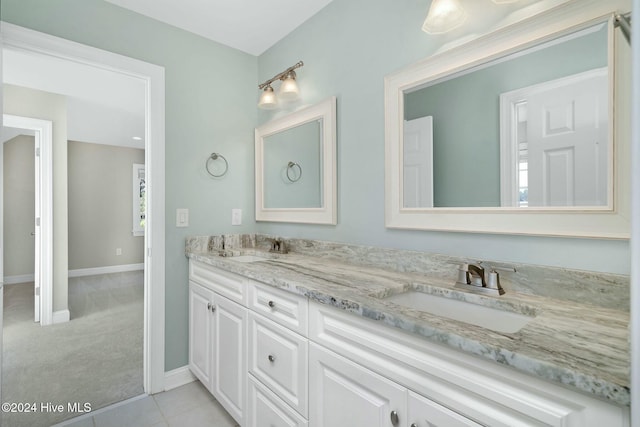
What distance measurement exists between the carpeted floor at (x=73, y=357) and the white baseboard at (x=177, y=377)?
181 mm

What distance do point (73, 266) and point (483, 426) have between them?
21.8 ft

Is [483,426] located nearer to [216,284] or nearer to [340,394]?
[340,394]

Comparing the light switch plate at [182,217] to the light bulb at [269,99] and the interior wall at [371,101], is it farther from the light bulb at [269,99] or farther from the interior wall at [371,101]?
the light bulb at [269,99]

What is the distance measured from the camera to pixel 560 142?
3.43ft

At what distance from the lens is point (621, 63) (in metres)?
0.93

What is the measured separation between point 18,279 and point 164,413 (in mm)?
4869

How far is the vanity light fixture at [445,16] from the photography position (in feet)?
4.00

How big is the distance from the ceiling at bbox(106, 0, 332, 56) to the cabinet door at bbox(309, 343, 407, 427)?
6.33 feet

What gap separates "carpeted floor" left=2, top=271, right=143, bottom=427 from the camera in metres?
1.93

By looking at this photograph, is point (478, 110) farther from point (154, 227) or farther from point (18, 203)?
point (18, 203)

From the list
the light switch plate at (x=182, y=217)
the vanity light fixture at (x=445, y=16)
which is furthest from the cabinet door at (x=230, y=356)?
the vanity light fixture at (x=445, y=16)

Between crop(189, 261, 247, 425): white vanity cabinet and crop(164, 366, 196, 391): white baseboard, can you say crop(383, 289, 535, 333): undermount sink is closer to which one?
crop(189, 261, 247, 425): white vanity cabinet

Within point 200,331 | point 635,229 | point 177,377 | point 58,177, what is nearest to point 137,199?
point 58,177

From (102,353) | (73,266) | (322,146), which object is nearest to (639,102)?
(322,146)
